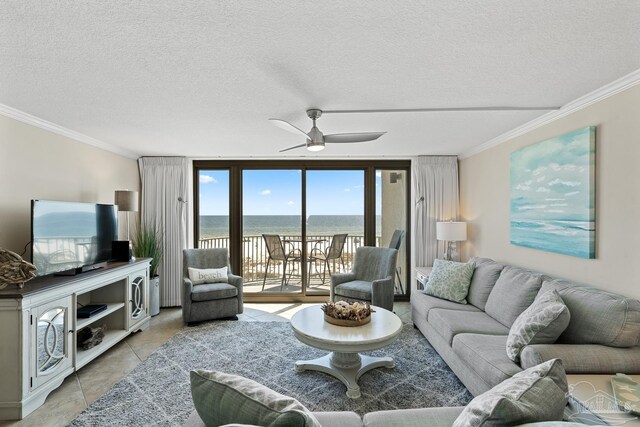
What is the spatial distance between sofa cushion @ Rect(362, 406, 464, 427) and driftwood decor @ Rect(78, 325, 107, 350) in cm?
294

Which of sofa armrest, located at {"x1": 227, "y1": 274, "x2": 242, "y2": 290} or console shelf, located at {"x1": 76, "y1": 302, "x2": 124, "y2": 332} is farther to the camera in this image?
sofa armrest, located at {"x1": 227, "y1": 274, "x2": 242, "y2": 290}

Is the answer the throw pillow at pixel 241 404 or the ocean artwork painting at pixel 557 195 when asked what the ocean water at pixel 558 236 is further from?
the throw pillow at pixel 241 404

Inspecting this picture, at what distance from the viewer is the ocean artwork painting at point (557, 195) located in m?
2.49

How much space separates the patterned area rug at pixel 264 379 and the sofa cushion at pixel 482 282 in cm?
72

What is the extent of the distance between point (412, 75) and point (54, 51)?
2.21 meters

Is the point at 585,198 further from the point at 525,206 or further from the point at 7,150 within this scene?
the point at 7,150

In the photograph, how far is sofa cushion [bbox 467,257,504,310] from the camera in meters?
3.19

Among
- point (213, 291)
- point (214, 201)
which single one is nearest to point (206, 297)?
point (213, 291)

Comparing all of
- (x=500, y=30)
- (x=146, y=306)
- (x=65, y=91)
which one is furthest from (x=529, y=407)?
(x=146, y=306)

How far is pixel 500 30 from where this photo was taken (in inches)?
62.5

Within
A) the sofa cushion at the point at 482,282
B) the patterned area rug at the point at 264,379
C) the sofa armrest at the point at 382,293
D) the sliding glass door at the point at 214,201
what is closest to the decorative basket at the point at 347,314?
the patterned area rug at the point at 264,379

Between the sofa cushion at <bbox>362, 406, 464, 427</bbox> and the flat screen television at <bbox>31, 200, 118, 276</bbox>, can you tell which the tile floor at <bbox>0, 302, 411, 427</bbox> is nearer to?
the flat screen television at <bbox>31, 200, 118, 276</bbox>

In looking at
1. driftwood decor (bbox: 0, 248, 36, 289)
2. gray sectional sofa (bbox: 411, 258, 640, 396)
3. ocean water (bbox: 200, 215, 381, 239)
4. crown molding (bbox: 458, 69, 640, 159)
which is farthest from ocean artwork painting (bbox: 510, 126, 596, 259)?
driftwood decor (bbox: 0, 248, 36, 289)

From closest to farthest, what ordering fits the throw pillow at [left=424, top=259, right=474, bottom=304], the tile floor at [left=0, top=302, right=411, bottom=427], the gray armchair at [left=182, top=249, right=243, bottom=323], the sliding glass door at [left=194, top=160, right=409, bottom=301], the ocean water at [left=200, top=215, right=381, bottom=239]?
the tile floor at [left=0, top=302, right=411, bottom=427]
the throw pillow at [left=424, top=259, right=474, bottom=304]
the gray armchair at [left=182, top=249, right=243, bottom=323]
the sliding glass door at [left=194, top=160, right=409, bottom=301]
the ocean water at [left=200, top=215, right=381, bottom=239]
